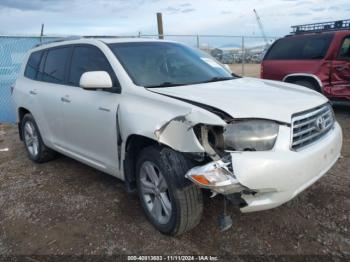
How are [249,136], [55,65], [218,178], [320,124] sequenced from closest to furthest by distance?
1. [218,178]
2. [249,136]
3. [320,124]
4. [55,65]

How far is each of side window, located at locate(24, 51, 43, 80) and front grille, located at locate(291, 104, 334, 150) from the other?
Result: 3.86 meters

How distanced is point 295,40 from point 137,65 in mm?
5609

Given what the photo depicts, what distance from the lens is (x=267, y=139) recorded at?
256cm

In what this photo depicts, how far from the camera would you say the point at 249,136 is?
2.54m

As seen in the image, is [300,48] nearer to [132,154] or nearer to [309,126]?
[309,126]

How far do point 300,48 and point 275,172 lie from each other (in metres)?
6.11

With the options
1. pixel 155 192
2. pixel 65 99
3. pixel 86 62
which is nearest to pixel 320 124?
pixel 155 192

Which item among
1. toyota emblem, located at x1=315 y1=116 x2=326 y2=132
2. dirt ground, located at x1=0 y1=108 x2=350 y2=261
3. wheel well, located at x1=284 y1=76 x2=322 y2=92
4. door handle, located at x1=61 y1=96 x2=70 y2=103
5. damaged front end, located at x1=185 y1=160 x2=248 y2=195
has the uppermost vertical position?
door handle, located at x1=61 y1=96 x2=70 y2=103

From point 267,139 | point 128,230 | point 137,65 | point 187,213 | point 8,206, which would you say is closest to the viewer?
point 267,139

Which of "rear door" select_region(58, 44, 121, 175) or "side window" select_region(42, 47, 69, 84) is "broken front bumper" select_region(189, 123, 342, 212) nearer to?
"rear door" select_region(58, 44, 121, 175)

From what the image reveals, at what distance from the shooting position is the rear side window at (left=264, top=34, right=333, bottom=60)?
738 cm

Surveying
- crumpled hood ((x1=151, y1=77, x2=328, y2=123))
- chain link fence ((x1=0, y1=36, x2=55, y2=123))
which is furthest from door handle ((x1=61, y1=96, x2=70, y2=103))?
chain link fence ((x1=0, y1=36, x2=55, y2=123))

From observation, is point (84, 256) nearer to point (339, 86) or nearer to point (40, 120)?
point (40, 120)

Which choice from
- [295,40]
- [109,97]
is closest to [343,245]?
[109,97]
